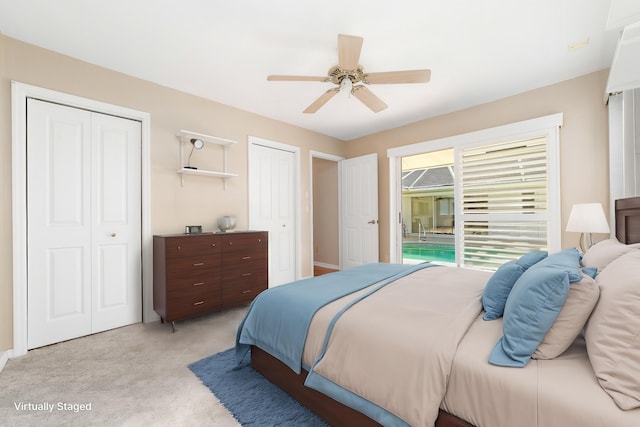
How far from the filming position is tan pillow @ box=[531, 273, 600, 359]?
1017 millimetres

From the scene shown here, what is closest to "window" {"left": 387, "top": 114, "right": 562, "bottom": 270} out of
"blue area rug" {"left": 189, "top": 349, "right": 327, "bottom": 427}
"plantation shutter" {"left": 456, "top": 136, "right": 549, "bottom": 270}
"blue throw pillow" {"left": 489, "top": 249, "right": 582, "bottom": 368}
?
"plantation shutter" {"left": 456, "top": 136, "right": 549, "bottom": 270}

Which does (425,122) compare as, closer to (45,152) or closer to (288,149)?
(288,149)

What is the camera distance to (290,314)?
164 centimetres

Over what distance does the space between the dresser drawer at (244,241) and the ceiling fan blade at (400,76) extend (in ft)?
7.06

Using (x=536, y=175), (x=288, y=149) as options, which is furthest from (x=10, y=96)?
(x=536, y=175)

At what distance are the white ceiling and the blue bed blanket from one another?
1.99 meters

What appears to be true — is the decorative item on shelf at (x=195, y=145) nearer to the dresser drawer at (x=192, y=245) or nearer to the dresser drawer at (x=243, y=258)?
the dresser drawer at (x=192, y=245)

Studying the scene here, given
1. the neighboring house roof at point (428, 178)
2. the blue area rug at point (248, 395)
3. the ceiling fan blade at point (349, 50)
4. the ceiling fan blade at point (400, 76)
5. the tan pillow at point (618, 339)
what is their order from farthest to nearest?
the neighboring house roof at point (428, 178), the ceiling fan blade at point (400, 76), the ceiling fan blade at point (349, 50), the blue area rug at point (248, 395), the tan pillow at point (618, 339)

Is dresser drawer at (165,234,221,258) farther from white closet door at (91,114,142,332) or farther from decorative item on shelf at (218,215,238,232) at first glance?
white closet door at (91,114,142,332)

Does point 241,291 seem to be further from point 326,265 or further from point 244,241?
point 326,265

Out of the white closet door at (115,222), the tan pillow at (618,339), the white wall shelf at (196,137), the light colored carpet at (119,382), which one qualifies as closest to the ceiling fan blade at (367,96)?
the white wall shelf at (196,137)

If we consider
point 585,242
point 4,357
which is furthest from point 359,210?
point 4,357

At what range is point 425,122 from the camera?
4223mm

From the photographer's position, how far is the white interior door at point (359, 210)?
4719 mm
